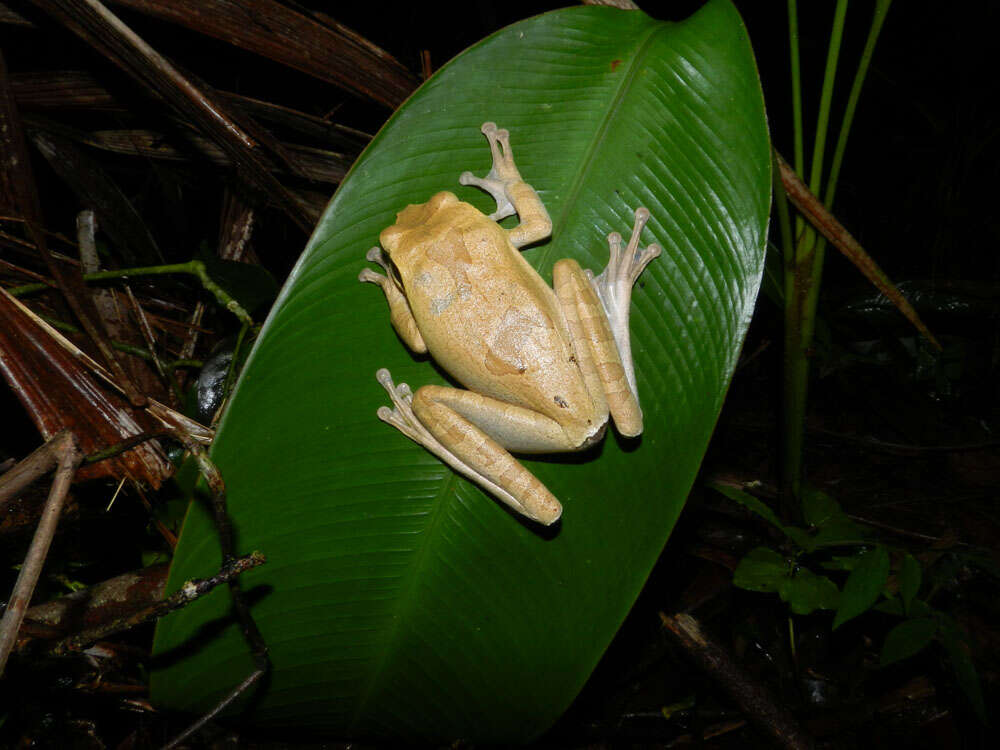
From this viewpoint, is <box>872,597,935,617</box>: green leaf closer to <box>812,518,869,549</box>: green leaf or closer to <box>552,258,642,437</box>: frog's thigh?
<box>812,518,869,549</box>: green leaf

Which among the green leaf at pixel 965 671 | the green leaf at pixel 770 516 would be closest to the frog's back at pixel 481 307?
the green leaf at pixel 770 516

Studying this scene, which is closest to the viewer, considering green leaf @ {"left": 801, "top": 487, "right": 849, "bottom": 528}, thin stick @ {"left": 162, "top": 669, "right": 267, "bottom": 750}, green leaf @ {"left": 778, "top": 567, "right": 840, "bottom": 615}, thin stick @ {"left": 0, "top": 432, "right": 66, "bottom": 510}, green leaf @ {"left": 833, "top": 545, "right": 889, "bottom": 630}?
thin stick @ {"left": 0, "top": 432, "right": 66, "bottom": 510}

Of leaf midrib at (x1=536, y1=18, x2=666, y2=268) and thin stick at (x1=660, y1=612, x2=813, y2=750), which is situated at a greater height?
leaf midrib at (x1=536, y1=18, x2=666, y2=268)

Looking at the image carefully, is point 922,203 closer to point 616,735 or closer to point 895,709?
point 895,709

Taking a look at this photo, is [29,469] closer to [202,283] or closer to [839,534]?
[202,283]

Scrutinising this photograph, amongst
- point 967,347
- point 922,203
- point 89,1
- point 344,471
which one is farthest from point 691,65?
point 922,203

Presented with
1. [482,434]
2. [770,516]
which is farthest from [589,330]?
[770,516]

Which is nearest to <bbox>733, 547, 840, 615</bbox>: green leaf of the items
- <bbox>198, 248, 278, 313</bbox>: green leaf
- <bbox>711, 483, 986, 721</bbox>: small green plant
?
<bbox>711, 483, 986, 721</bbox>: small green plant
